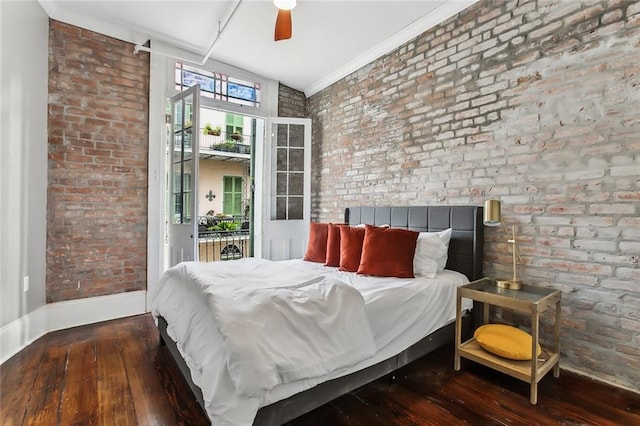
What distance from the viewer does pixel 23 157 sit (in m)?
2.58

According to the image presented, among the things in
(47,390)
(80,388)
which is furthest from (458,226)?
(47,390)

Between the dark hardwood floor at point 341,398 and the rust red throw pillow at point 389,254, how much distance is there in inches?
28.7

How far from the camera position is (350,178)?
13.4 feet

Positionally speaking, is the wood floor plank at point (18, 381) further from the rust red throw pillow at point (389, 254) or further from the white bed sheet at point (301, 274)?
the rust red throw pillow at point (389, 254)

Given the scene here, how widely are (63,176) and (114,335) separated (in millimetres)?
1706

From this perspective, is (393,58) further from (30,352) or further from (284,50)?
(30,352)

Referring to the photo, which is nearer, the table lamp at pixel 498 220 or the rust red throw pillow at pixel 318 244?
the table lamp at pixel 498 220

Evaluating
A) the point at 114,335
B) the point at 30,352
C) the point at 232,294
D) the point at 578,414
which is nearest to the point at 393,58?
the point at 232,294

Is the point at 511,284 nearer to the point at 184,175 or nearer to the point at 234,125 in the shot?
the point at 184,175

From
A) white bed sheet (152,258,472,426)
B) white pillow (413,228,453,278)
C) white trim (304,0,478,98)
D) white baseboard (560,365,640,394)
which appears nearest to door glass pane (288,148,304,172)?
white trim (304,0,478,98)

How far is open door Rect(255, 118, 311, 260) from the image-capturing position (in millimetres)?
4438

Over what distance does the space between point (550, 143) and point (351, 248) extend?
1785 millimetres

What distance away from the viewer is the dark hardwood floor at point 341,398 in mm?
1676

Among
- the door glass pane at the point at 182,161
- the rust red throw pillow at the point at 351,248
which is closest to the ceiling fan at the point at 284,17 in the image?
the door glass pane at the point at 182,161
